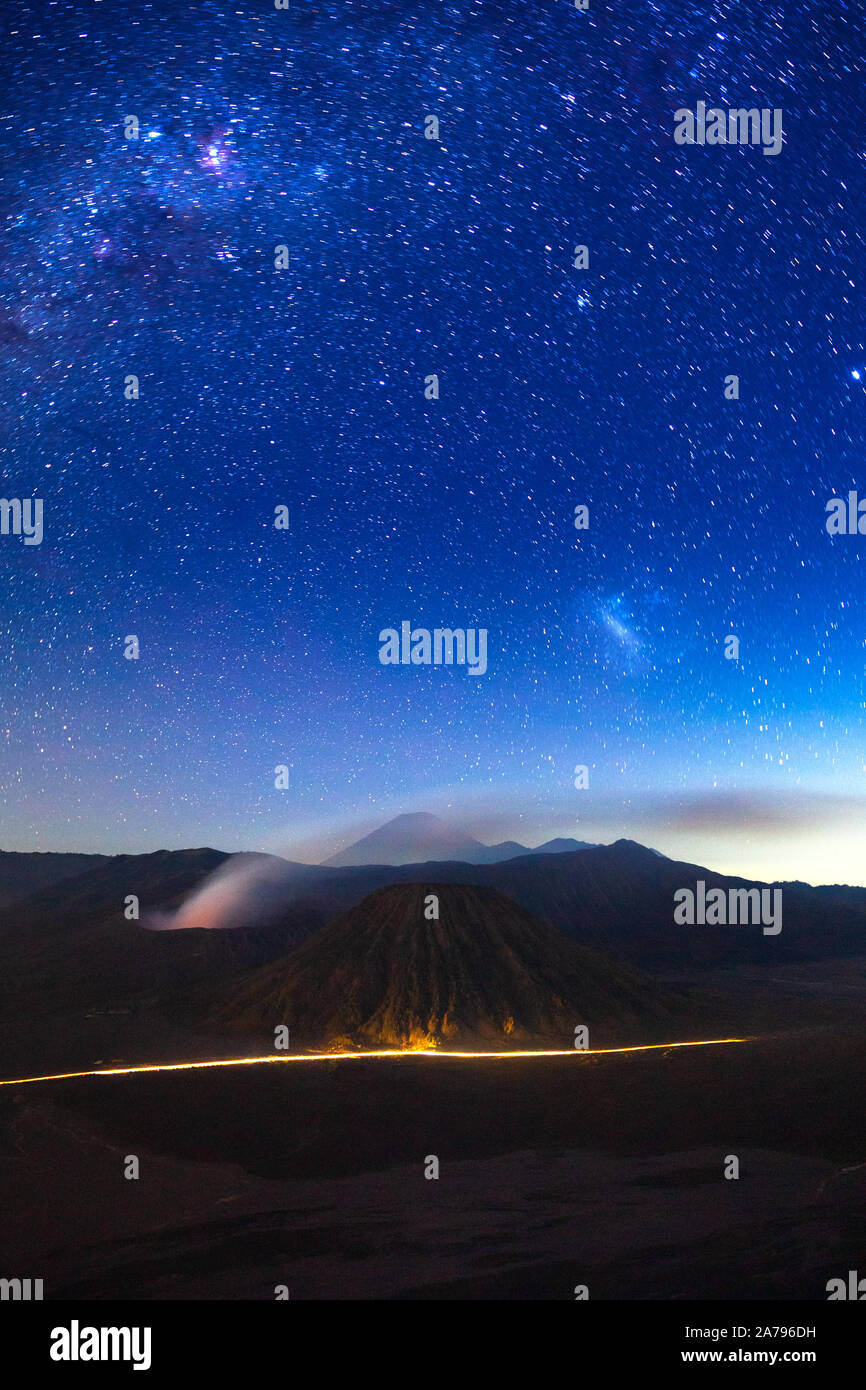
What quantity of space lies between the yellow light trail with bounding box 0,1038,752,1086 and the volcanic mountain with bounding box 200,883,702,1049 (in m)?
2.07

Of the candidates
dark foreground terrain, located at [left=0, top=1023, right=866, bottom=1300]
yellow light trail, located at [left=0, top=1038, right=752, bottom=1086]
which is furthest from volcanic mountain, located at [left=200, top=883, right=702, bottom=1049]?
dark foreground terrain, located at [left=0, top=1023, right=866, bottom=1300]

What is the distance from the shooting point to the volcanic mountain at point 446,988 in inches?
2410

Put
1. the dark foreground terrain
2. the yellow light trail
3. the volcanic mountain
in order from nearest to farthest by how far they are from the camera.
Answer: the dark foreground terrain → the yellow light trail → the volcanic mountain

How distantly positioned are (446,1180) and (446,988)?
34.3m

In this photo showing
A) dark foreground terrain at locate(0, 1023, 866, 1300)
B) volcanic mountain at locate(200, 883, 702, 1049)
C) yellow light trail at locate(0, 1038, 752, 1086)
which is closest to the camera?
dark foreground terrain at locate(0, 1023, 866, 1300)

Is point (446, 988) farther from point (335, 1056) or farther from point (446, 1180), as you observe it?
point (446, 1180)

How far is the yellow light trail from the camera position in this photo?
5216cm

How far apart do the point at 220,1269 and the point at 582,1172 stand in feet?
45.1

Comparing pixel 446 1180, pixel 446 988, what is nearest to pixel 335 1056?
pixel 446 988

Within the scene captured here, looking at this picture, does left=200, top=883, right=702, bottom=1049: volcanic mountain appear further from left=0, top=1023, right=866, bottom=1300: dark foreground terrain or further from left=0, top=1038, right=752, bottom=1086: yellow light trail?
left=0, top=1023, right=866, bottom=1300: dark foreground terrain

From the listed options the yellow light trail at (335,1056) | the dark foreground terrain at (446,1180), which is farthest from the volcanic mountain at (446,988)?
the dark foreground terrain at (446,1180)

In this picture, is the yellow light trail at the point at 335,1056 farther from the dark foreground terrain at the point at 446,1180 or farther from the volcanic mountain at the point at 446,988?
the dark foreground terrain at the point at 446,1180
